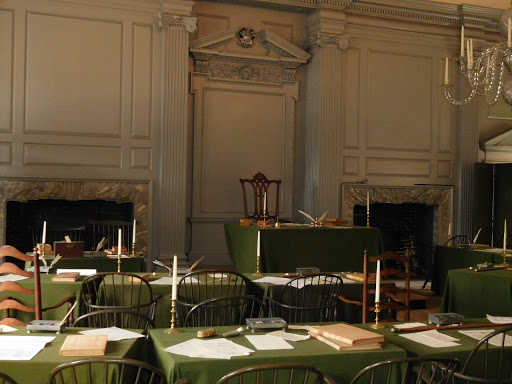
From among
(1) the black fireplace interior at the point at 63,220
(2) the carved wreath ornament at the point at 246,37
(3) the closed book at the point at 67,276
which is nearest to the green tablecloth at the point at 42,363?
(3) the closed book at the point at 67,276

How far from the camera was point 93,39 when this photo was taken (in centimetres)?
886

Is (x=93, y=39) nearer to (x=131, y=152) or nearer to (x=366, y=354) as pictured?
(x=131, y=152)

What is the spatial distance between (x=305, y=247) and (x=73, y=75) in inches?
158

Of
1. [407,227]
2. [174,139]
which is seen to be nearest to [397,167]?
[407,227]

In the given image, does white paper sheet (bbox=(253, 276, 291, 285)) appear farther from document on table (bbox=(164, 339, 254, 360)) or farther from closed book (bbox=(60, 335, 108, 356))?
closed book (bbox=(60, 335, 108, 356))

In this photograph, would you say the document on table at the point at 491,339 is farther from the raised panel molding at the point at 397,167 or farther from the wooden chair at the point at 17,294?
the raised panel molding at the point at 397,167

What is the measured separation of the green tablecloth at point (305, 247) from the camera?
7.36 m

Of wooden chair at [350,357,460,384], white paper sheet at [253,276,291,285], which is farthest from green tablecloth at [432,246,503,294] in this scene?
wooden chair at [350,357,460,384]

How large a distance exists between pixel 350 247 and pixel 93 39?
453 cm

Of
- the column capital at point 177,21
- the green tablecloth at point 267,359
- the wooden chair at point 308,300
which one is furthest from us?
the column capital at point 177,21

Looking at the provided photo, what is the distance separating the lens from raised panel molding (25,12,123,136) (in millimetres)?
8602

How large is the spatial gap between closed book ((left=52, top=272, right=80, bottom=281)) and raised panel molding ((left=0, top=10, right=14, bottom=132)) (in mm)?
4150

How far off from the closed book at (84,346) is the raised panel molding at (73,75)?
6.18 m

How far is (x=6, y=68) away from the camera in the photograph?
8477 mm
